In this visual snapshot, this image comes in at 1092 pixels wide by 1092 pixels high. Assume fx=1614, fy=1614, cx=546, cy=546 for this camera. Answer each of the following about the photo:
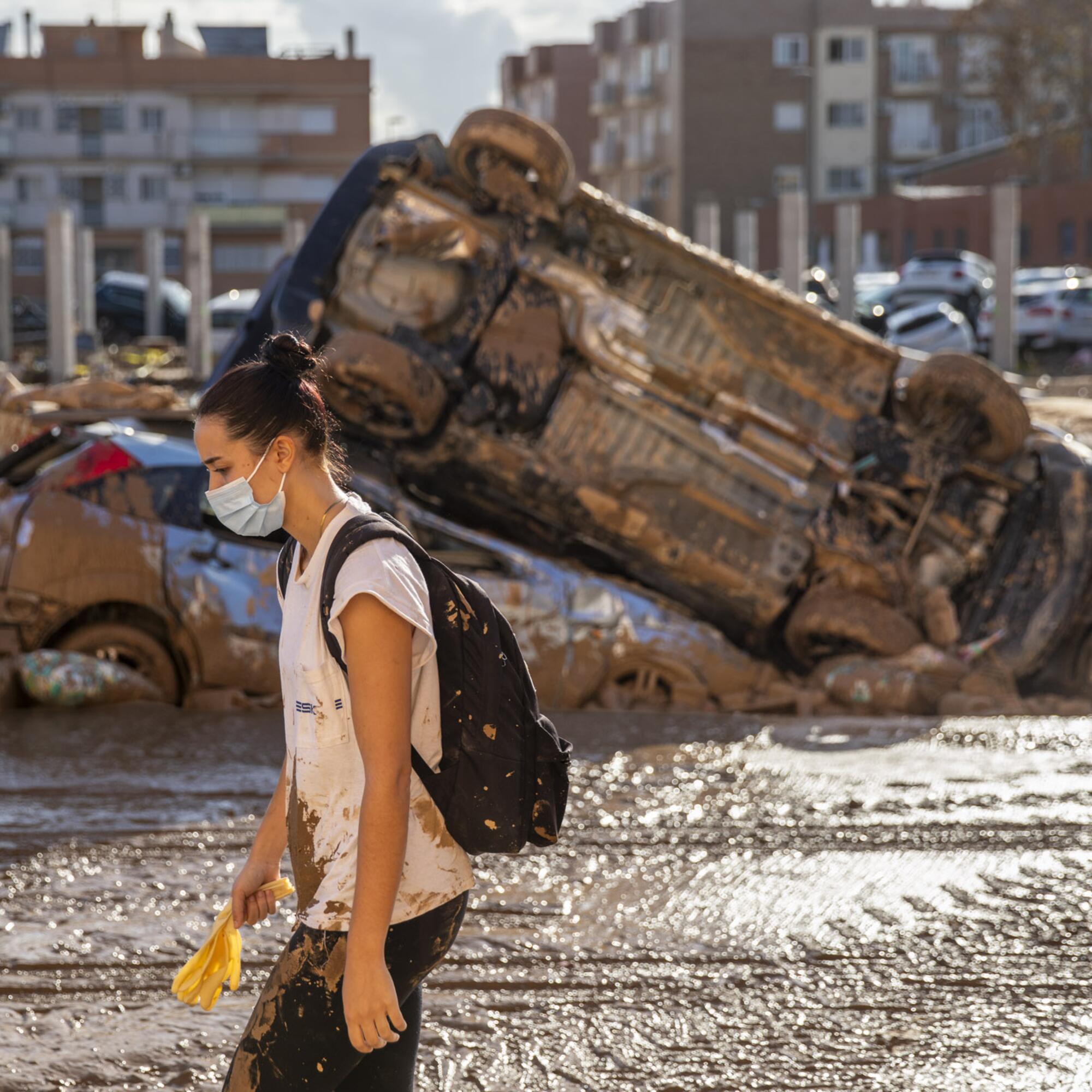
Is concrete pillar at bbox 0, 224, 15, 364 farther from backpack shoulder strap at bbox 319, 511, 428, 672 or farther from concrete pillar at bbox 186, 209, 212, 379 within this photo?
backpack shoulder strap at bbox 319, 511, 428, 672

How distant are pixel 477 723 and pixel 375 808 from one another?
269mm

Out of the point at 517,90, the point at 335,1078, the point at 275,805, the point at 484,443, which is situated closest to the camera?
the point at 335,1078

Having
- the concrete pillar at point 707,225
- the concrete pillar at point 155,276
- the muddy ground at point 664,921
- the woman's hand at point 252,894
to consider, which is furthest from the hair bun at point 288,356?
the concrete pillar at point 155,276

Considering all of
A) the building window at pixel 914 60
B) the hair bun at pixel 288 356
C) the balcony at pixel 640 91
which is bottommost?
the hair bun at pixel 288 356

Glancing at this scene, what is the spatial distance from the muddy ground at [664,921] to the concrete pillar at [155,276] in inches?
863

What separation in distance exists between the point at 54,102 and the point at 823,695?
212 ft

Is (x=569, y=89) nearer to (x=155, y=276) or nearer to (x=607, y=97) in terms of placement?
(x=607, y=97)

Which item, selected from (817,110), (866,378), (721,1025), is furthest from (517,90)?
(721,1025)

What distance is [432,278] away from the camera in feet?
30.3

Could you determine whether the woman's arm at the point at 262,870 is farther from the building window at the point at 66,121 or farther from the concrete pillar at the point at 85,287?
the building window at the point at 66,121

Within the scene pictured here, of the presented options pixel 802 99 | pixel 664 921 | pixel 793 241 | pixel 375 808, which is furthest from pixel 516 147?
pixel 802 99

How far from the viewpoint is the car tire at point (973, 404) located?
940 centimetres

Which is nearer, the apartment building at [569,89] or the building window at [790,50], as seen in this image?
the building window at [790,50]

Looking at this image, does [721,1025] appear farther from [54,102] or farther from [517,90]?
[517,90]
